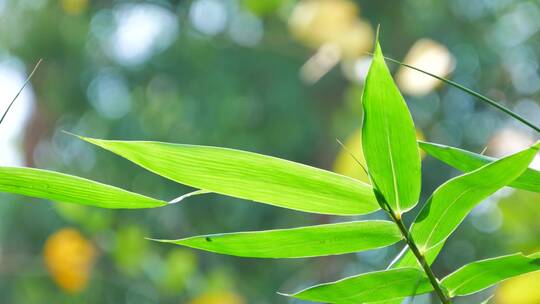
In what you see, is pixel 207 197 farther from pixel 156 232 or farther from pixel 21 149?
pixel 21 149

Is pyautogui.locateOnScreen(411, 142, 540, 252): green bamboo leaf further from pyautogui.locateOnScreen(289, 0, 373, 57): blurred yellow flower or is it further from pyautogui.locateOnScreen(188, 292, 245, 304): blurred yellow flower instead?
pyautogui.locateOnScreen(188, 292, 245, 304): blurred yellow flower

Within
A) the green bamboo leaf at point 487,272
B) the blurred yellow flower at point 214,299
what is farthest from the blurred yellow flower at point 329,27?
the green bamboo leaf at point 487,272

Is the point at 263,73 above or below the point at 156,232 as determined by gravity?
above

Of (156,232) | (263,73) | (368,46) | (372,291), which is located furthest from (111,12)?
(372,291)

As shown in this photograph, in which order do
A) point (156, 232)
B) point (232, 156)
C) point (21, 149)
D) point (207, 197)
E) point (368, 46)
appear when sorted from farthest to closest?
point (21, 149), point (207, 197), point (156, 232), point (368, 46), point (232, 156)

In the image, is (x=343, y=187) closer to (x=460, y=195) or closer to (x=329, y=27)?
(x=460, y=195)

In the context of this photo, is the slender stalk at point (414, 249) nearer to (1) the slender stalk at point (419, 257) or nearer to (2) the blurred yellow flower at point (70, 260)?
(1) the slender stalk at point (419, 257)

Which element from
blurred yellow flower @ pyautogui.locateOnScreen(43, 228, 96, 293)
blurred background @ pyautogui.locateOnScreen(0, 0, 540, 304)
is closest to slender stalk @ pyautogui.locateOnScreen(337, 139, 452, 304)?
blurred yellow flower @ pyautogui.locateOnScreen(43, 228, 96, 293)
